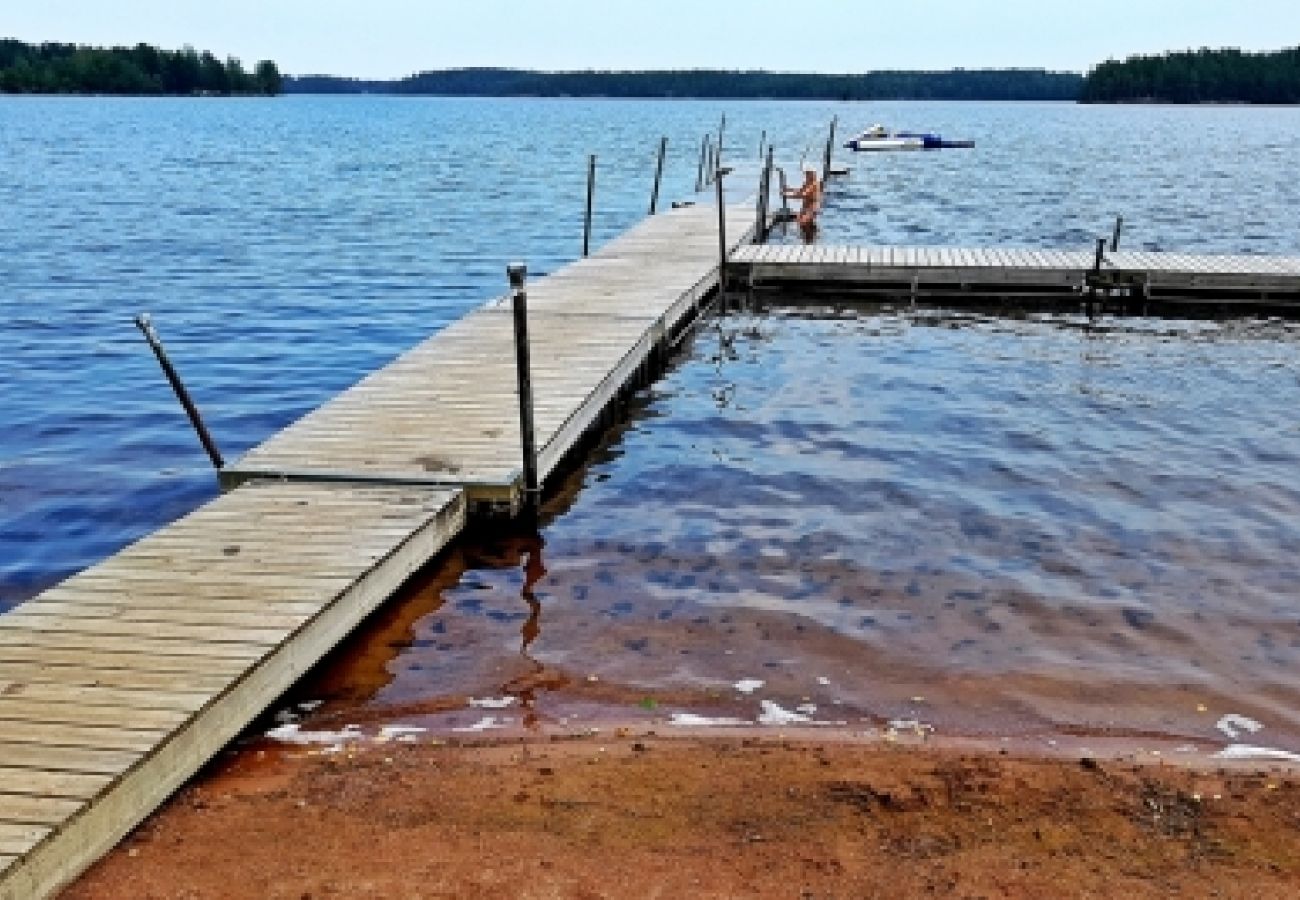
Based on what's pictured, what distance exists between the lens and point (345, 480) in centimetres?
952

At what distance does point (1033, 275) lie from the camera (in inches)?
812

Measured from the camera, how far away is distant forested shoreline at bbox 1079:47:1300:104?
17175 centimetres

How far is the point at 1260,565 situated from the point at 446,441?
6983 millimetres

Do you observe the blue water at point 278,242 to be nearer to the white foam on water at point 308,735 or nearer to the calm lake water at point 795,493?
the calm lake water at point 795,493

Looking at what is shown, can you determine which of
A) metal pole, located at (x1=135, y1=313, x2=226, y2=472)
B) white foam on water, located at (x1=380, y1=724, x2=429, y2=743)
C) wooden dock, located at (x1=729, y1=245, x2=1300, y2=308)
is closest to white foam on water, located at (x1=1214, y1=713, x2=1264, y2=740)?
white foam on water, located at (x1=380, y1=724, x2=429, y2=743)

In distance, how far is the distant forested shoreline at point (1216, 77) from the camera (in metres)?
172

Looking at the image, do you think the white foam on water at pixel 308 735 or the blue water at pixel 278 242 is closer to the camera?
the white foam on water at pixel 308 735

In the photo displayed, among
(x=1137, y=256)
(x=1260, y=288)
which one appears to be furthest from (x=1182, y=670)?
(x=1137, y=256)

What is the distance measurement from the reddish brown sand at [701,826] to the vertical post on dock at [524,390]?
324 cm

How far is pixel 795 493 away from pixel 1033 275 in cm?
1113

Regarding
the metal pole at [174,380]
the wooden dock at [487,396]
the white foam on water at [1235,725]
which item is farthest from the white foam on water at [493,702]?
the white foam on water at [1235,725]

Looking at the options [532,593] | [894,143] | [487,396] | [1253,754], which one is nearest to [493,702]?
[532,593]

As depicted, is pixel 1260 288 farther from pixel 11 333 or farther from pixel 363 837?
pixel 11 333

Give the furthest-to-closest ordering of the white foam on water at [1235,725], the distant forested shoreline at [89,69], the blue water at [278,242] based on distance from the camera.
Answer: the distant forested shoreline at [89,69] → the blue water at [278,242] → the white foam on water at [1235,725]
